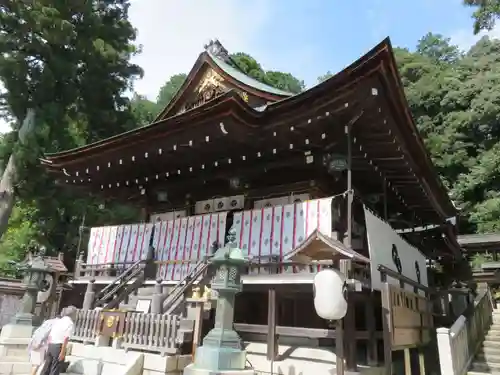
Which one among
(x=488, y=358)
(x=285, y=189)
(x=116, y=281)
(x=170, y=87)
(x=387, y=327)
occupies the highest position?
(x=170, y=87)

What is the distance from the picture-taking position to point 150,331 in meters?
6.54

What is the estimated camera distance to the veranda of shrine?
6488 mm

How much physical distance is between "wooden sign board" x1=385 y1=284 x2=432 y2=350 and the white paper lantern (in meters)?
1.20

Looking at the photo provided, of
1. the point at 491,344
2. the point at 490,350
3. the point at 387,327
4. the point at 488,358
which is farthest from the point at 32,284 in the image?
the point at 491,344

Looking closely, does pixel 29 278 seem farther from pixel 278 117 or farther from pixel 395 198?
pixel 395 198

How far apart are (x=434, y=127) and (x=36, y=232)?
29.0 meters

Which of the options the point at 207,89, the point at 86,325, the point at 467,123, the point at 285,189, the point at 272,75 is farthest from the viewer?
the point at 272,75

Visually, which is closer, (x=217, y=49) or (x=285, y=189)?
(x=285, y=189)

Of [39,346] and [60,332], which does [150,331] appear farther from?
[39,346]

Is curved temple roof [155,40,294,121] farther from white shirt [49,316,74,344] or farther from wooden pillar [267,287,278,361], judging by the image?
white shirt [49,316,74,344]

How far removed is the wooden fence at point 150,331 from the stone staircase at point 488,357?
6154 millimetres

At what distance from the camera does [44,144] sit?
15578 millimetres

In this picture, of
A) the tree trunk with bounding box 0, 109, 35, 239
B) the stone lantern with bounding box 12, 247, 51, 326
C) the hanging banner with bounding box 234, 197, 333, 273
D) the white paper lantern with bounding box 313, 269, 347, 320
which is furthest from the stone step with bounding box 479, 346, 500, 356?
the tree trunk with bounding box 0, 109, 35, 239

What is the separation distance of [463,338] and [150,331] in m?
6.57
